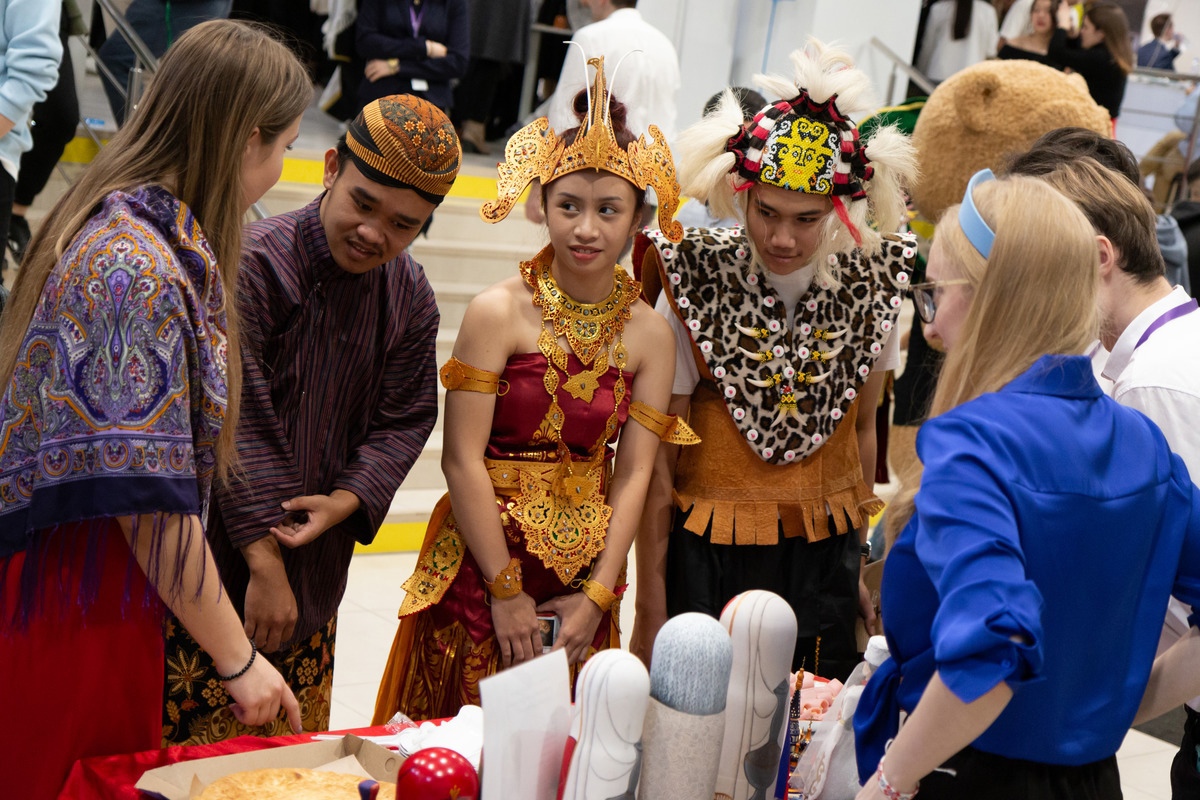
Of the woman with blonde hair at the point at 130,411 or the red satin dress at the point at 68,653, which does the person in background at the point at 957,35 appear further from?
the red satin dress at the point at 68,653

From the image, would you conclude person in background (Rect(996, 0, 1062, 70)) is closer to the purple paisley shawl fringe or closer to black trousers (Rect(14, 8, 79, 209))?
black trousers (Rect(14, 8, 79, 209))

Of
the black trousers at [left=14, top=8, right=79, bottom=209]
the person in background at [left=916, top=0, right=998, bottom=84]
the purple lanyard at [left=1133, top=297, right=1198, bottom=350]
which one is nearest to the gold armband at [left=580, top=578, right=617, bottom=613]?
the purple lanyard at [left=1133, top=297, right=1198, bottom=350]

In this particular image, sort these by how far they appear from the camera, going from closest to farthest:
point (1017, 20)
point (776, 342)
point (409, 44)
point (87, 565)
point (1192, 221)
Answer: point (87, 565), point (776, 342), point (1192, 221), point (409, 44), point (1017, 20)

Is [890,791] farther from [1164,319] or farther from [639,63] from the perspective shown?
[639,63]

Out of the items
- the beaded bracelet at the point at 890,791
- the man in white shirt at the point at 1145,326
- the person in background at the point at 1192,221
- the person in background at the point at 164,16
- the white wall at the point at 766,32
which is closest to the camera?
the beaded bracelet at the point at 890,791

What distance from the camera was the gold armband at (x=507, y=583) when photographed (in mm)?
2221

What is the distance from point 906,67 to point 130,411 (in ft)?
24.0

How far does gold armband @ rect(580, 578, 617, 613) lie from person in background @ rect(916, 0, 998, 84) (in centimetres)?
661

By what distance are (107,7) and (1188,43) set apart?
9688mm

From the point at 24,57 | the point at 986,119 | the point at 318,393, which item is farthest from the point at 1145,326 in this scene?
the point at 24,57

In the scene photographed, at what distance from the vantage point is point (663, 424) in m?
2.32

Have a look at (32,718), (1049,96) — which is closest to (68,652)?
(32,718)

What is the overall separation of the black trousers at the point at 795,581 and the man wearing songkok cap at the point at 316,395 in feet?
1.92

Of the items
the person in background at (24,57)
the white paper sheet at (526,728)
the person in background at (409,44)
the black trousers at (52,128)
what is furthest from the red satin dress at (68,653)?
the person in background at (409,44)
